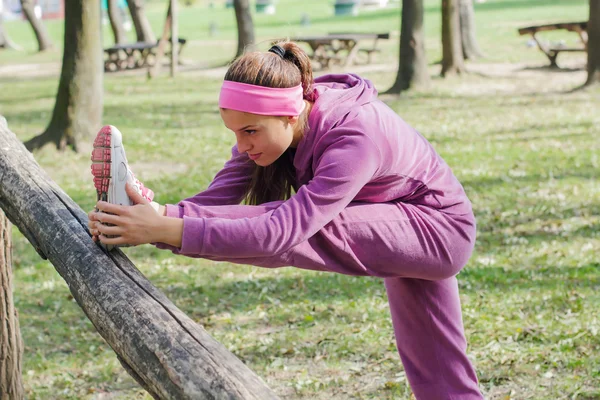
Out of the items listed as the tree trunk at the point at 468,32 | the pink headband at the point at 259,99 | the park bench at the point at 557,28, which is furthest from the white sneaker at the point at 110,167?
the tree trunk at the point at 468,32

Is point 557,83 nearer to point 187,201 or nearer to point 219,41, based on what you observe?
A: point 187,201

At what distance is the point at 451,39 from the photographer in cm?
1648

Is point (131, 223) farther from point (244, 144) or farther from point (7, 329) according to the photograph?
point (7, 329)

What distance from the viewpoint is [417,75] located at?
1486 centimetres

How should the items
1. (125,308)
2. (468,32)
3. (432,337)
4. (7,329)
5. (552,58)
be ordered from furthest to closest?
(468,32) < (552,58) < (7,329) < (432,337) < (125,308)

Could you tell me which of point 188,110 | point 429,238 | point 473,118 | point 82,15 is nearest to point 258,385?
point 429,238

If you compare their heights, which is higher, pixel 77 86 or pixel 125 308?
pixel 125 308

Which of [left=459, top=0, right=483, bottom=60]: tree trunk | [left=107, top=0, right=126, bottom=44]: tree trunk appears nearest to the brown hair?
[left=459, top=0, right=483, bottom=60]: tree trunk

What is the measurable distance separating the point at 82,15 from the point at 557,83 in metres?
9.40

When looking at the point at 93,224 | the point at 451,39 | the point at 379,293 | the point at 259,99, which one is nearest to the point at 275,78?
the point at 259,99

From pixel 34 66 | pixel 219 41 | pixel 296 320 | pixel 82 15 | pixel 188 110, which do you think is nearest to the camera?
pixel 296 320

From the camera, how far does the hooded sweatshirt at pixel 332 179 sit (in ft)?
8.26

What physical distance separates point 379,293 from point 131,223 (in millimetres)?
3533

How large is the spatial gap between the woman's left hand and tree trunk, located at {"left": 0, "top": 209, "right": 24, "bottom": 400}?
50.5 inches
